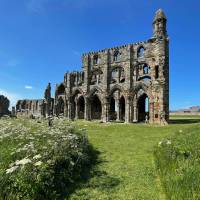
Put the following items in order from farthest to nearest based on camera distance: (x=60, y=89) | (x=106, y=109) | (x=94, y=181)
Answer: (x=60, y=89) < (x=106, y=109) < (x=94, y=181)

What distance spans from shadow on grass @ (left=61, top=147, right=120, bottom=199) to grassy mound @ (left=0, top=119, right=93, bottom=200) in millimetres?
135

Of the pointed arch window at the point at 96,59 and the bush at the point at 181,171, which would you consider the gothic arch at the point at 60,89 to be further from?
the bush at the point at 181,171

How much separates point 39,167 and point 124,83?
3603 cm

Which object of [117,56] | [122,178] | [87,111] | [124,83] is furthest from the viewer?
[87,111]

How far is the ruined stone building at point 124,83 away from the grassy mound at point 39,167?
2678 centimetres

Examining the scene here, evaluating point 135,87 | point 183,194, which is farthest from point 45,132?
point 135,87

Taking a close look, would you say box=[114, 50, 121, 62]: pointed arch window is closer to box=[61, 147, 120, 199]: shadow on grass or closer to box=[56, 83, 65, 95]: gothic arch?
box=[56, 83, 65, 95]: gothic arch

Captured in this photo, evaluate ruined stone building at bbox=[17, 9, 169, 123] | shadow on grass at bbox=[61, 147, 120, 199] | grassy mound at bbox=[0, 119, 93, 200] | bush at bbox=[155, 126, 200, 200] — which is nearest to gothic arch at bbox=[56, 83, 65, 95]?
ruined stone building at bbox=[17, 9, 169, 123]

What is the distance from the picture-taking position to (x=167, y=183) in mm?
8945

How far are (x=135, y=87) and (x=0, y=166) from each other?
34570mm

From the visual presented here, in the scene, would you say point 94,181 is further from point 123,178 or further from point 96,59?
point 96,59

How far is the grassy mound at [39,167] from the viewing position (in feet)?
27.5

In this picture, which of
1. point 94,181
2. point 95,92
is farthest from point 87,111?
point 94,181

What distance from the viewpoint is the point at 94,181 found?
11.0 metres
